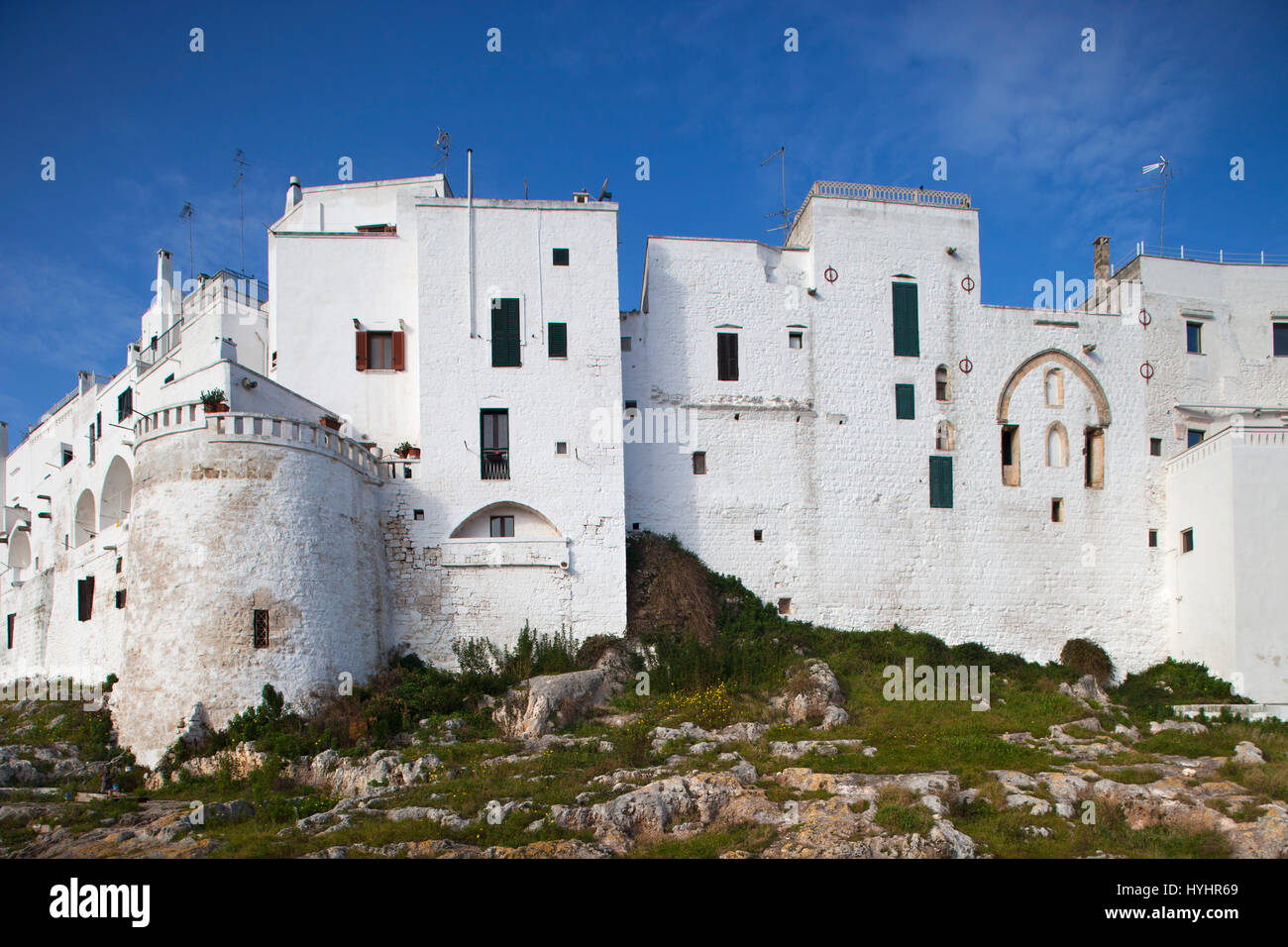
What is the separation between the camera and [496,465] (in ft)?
103

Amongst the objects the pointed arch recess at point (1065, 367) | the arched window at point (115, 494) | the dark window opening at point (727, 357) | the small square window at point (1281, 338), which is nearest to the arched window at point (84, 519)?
the arched window at point (115, 494)

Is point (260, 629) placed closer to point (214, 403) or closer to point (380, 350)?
point (214, 403)

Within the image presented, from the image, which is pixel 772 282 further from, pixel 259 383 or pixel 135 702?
pixel 135 702

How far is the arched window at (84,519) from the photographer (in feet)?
126

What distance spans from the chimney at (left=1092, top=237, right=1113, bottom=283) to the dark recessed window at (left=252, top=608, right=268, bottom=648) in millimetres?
31337

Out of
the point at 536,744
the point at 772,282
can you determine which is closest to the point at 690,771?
the point at 536,744

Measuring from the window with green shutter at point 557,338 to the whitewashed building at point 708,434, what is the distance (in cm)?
12

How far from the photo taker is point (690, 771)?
23.0 m

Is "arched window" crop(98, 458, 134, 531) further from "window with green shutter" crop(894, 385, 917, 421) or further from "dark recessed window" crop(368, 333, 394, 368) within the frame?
"window with green shutter" crop(894, 385, 917, 421)

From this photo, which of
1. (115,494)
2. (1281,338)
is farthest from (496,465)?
(1281,338)

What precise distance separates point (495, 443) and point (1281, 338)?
2905cm

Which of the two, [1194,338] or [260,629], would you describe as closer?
[260,629]

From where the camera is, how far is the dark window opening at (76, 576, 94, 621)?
112 ft

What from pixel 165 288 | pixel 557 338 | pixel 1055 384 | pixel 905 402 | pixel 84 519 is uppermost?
pixel 165 288
